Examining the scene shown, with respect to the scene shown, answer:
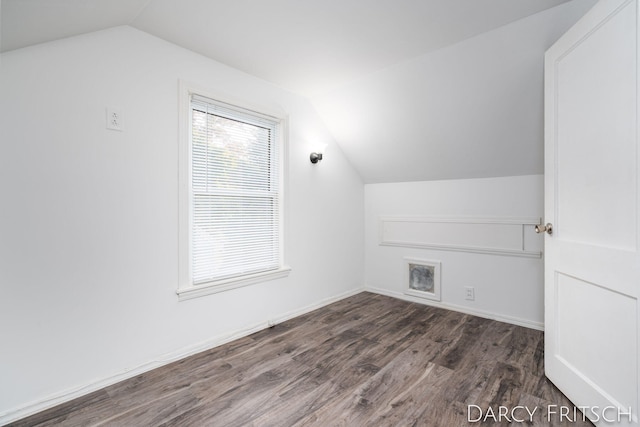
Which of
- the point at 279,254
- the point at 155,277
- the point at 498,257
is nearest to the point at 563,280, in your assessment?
the point at 498,257

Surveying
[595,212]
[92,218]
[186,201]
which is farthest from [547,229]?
[92,218]

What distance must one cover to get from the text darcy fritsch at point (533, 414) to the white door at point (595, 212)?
2cm

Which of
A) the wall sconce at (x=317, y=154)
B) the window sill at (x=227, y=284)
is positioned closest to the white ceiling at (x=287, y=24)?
the wall sconce at (x=317, y=154)

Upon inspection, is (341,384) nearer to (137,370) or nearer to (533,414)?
(533,414)

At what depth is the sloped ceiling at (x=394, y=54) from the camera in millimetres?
1742

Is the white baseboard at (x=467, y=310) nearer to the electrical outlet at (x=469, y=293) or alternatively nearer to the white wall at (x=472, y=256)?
the white wall at (x=472, y=256)

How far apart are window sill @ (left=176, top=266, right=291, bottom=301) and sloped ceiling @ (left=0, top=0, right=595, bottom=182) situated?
164cm

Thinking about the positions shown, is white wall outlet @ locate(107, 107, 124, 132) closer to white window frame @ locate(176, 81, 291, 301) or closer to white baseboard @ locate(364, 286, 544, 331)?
white window frame @ locate(176, 81, 291, 301)

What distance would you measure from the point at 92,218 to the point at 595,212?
2.74 meters

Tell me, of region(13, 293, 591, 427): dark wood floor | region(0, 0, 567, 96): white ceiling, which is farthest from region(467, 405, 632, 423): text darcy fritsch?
region(0, 0, 567, 96): white ceiling

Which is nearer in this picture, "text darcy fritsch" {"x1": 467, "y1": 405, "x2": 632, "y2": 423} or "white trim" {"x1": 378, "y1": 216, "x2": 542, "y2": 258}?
"text darcy fritsch" {"x1": 467, "y1": 405, "x2": 632, "y2": 423}

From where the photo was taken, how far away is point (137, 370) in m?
2.01

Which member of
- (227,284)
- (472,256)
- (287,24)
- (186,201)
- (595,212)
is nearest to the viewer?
(595,212)

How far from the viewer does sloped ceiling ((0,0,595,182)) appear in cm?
174
